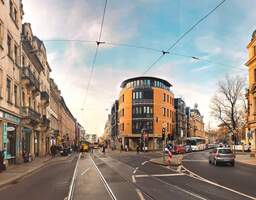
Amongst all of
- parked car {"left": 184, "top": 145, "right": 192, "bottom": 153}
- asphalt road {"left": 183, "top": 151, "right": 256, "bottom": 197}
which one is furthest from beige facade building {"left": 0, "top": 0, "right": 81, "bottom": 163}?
parked car {"left": 184, "top": 145, "right": 192, "bottom": 153}

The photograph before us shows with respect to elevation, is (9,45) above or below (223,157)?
above

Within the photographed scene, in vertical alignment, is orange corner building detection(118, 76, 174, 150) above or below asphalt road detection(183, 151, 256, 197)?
above

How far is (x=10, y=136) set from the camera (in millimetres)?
35219

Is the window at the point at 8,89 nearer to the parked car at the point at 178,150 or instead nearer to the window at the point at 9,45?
the window at the point at 9,45

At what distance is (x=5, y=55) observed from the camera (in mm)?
31375

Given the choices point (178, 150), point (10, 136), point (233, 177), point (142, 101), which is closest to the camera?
point (233, 177)

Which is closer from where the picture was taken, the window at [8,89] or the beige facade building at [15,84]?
the beige facade building at [15,84]

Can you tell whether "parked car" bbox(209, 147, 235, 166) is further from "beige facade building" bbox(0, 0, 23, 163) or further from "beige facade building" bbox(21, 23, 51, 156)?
"beige facade building" bbox(21, 23, 51, 156)

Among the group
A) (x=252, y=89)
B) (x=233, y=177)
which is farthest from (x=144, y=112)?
(x=233, y=177)

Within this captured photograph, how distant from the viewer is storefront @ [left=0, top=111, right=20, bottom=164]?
30.9 metres

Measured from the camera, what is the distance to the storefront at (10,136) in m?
30.9

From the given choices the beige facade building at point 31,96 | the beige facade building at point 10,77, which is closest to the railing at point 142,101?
the beige facade building at point 31,96

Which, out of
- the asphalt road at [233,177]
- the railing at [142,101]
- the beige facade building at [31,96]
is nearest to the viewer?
the asphalt road at [233,177]

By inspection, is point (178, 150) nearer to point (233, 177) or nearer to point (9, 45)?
point (9, 45)
